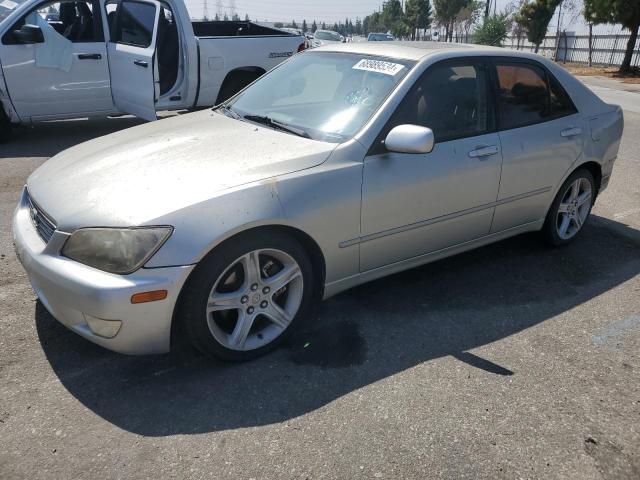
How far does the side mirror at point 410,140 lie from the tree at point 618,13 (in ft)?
81.4

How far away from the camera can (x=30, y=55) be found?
23.4 ft

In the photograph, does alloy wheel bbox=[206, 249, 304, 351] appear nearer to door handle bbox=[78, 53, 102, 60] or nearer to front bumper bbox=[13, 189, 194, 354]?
front bumper bbox=[13, 189, 194, 354]

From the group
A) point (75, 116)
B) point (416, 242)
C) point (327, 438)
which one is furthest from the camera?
point (75, 116)

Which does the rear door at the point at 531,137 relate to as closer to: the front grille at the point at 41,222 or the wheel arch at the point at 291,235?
the wheel arch at the point at 291,235

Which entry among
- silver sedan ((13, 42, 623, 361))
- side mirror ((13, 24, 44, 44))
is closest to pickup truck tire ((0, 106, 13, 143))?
side mirror ((13, 24, 44, 44))

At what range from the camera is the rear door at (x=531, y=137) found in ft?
12.8

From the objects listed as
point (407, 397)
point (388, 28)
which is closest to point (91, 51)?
point (407, 397)

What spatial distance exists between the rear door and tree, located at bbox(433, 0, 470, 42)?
50.9m

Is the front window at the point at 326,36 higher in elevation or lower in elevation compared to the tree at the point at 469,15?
lower

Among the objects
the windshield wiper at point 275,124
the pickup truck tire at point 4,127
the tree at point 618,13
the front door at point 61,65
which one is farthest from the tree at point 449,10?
the windshield wiper at point 275,124

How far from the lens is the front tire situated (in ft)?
14.6

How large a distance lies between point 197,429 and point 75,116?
6.37m

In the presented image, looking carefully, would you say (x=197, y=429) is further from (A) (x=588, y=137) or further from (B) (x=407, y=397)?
(A) (x=588, y=137)

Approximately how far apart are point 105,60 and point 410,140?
5904 mm
